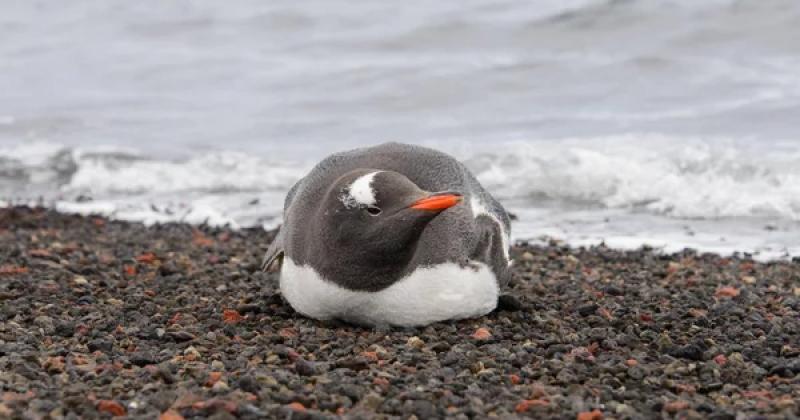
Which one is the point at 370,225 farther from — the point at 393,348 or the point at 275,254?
the point at 275,254

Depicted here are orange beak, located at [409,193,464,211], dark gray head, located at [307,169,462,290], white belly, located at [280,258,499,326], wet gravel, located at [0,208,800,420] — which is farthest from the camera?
white belly, located at [280,258,499,326]

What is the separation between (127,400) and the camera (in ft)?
14.3

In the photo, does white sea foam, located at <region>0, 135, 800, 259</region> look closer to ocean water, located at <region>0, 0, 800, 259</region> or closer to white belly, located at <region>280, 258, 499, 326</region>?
ocean water, located at <region>0, 0, 800, 259</region>

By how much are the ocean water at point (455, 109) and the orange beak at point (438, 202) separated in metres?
4.84

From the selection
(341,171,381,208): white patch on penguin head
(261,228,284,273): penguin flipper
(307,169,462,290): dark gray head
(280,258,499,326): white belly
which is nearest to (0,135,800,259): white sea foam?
(261,228,284,273): penguin flipper

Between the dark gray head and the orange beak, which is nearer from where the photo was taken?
the orange beak

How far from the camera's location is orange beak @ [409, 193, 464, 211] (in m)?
5.00

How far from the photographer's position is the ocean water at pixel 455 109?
11984mm

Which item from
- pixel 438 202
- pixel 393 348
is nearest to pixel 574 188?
pixel 393 348

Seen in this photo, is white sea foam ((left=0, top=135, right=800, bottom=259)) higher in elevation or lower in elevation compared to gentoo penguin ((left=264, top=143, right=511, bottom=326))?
lower

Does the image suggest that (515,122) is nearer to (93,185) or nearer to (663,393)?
(93,185)

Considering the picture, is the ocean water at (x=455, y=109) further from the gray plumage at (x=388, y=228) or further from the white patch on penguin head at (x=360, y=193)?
the white patch on penguin head at (x=360, y=193)

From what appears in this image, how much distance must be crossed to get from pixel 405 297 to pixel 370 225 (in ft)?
1.48

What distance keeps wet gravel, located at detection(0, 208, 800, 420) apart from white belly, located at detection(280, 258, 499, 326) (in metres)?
0.09
